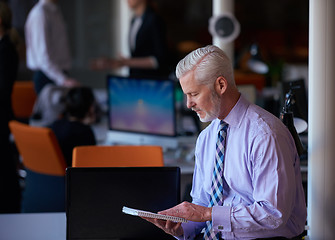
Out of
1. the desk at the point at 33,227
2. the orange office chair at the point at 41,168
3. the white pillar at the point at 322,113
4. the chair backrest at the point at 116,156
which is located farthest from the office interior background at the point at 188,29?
the white pillar at the point at 322,113

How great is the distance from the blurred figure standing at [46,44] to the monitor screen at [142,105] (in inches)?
45.8

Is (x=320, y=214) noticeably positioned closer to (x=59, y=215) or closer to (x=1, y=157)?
(x=59, y=215)

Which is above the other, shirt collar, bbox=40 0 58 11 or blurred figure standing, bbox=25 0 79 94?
shirt collar, bbox=40 0 58 11

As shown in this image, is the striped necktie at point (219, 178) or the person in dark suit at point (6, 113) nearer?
the striped necktie at point (219, 178)

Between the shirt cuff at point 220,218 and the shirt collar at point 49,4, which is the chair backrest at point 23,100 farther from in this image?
the shirt cuff at point 220,218

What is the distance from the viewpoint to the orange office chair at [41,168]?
3674 millimetres

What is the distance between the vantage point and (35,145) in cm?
374

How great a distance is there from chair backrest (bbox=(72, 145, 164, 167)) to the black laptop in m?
0.80

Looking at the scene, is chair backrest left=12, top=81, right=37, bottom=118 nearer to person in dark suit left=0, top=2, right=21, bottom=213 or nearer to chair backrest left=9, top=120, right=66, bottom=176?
person in dark suit left=0, top=2, right=21, bottom=213

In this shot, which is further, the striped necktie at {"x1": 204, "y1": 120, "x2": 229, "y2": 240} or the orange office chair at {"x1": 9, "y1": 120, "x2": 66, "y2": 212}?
the orange office chair at {"x1": 9, "y1": 120, "x2": 66, "y2": 212}

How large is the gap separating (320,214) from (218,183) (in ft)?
1.65

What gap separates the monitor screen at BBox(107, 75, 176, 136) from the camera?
4059 millimetres

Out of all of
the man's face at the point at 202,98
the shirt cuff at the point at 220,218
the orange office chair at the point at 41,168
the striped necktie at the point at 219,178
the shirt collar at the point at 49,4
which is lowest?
the orange office chair at the point at 41,168

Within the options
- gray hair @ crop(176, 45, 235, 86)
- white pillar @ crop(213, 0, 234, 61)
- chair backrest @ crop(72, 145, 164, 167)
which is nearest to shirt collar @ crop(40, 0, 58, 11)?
white pillar @ crop(213, 0, 234, 61)
